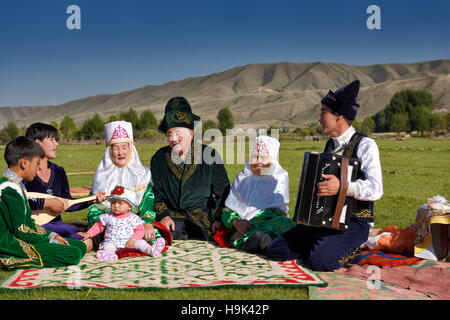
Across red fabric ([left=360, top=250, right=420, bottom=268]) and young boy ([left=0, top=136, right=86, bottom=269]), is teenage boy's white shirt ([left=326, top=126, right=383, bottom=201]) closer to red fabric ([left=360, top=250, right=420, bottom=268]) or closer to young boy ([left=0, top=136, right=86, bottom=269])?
red fabric ([left=360, top=250, right=420, bottom=268])

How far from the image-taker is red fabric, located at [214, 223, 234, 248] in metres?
6.41

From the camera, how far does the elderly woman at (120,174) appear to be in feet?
20.8

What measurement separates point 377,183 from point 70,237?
4.11 meters

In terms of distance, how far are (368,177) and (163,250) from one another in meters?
2.90

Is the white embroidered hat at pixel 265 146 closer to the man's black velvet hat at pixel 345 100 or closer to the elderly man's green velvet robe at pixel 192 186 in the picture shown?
the elderly man's green velvet robe at pixel 192 186

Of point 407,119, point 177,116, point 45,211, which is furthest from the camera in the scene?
point 407,119

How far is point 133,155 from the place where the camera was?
6.55 metres

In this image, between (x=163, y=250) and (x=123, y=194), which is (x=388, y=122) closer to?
(x=163, y=250)

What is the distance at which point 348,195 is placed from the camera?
5.13m

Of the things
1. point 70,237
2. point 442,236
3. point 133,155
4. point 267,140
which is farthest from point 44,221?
point 442,236

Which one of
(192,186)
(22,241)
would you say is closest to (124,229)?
(22,241)

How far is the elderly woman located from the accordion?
231 centimetres

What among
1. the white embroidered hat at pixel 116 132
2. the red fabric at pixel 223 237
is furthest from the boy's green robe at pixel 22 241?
the red fabric at pixel 223 237
